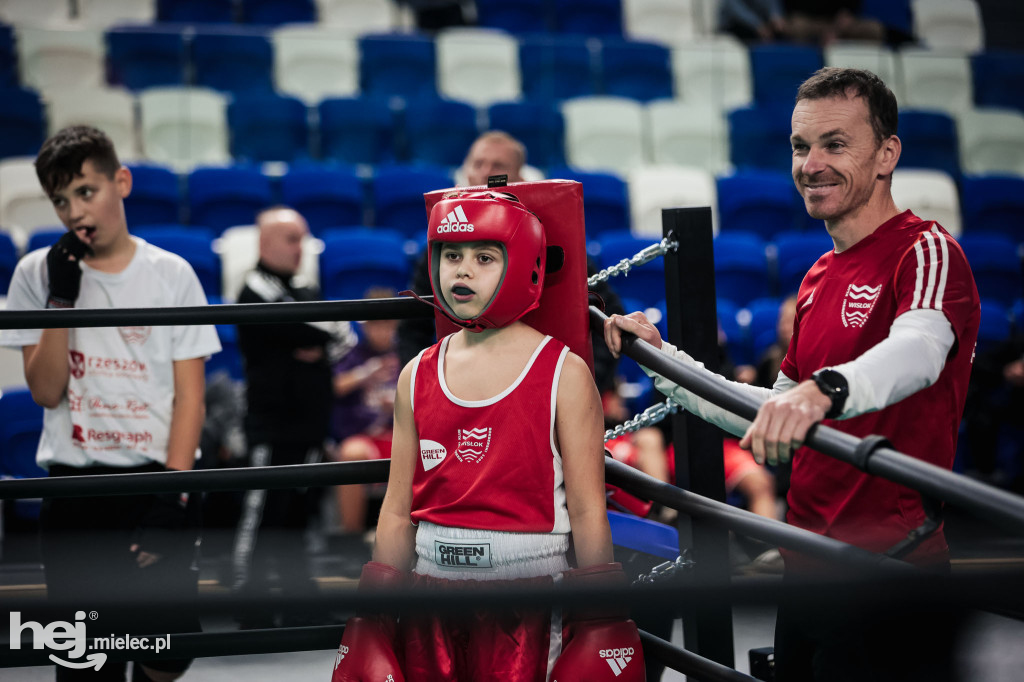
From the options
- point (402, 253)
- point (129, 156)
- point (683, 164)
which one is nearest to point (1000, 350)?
point (683, 164)

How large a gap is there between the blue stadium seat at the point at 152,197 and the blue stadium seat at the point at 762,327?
3367 millimetres

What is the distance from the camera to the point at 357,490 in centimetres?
432

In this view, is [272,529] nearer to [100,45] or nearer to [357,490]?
[357,490]

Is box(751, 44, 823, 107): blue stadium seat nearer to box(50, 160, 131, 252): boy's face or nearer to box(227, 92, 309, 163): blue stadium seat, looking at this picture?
box(227, 92, 309, 163): blue stadium seat

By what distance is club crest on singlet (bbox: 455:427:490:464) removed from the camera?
1649 mm

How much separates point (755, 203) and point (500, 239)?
5018mm

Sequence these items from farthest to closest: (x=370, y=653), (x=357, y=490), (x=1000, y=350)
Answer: (x=1000, y=350) → (x=357, y=490) → (x=370, y=653)

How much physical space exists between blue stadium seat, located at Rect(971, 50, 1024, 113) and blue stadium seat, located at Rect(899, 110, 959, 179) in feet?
1.84

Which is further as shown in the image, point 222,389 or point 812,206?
point 222,389

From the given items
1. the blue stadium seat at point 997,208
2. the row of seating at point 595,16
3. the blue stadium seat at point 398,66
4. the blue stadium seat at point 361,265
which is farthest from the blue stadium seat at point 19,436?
the blue stadium seat at point 997,208

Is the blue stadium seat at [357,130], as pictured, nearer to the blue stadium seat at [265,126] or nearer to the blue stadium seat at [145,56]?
the blue stadium seat at [265,126]

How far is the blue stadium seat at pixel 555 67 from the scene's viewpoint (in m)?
7.29

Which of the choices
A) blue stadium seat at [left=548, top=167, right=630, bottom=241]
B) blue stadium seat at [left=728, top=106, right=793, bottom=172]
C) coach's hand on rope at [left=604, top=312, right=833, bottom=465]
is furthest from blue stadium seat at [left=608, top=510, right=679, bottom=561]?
blue stadium seat at [left=728, top=106, right=793, bottom=172]

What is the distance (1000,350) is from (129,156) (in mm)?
5239
